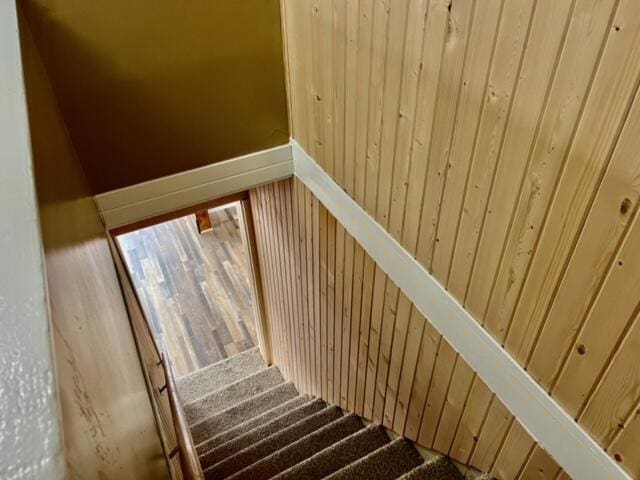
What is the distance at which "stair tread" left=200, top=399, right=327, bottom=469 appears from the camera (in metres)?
3.48

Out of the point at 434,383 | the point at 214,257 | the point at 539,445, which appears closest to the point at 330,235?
the point at 434,383

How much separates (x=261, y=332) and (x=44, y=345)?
4.35m

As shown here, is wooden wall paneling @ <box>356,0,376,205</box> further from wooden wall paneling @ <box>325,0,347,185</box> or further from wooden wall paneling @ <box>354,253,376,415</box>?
wooden wall paneling @ <box>354,253,376,415</box>

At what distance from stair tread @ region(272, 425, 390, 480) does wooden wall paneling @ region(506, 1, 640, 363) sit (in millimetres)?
1646

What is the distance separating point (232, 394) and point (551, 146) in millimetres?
4146

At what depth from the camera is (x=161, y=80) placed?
225 centimetres

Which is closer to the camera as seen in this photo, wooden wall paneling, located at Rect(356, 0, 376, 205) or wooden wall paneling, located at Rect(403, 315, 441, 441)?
wooden wall paneling, located at Rect(356, 0, 376, 205)

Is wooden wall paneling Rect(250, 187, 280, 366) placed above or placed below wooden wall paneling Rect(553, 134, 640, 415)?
below

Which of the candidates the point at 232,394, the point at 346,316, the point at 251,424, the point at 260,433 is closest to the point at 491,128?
the point at 346,316

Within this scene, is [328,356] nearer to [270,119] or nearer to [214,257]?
[270,119]

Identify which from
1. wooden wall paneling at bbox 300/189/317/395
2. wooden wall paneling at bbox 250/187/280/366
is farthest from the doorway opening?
wooden wall paneling at bbox 300/189/317/395

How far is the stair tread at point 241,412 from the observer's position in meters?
4.09

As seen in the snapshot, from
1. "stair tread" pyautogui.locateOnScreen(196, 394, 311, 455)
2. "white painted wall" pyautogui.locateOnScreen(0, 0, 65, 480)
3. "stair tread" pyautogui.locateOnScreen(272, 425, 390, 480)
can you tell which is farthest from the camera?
"stair tread" pyautogui.locateOnScreen(196, 394, 311, 455)

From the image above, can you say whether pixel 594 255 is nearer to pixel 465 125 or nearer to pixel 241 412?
pixel 465 125
